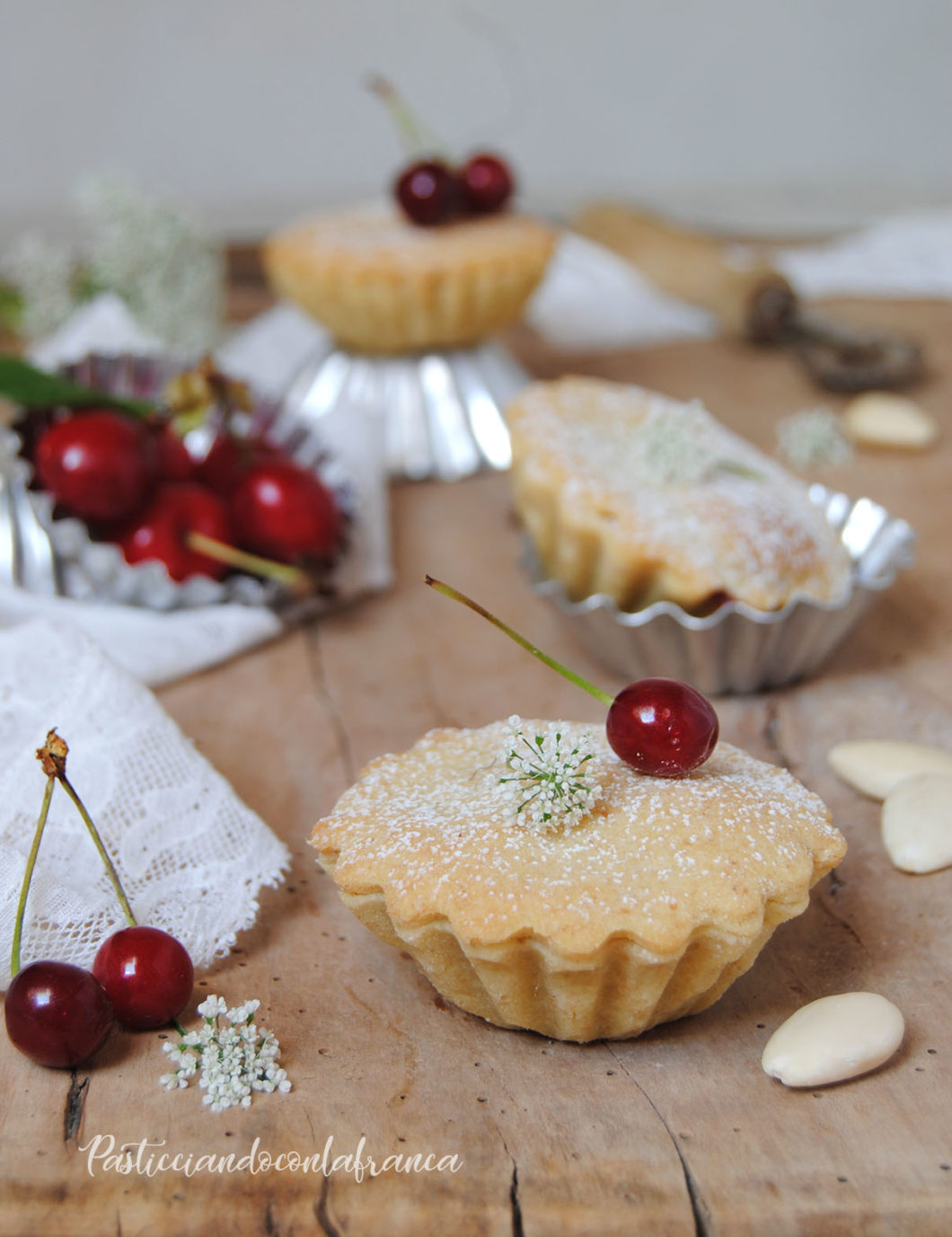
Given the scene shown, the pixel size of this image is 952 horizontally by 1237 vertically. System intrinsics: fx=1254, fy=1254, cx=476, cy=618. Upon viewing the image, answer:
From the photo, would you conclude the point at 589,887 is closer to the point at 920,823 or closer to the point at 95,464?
the point at 920,823

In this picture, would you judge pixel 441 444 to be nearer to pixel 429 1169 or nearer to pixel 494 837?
pixel 494 837

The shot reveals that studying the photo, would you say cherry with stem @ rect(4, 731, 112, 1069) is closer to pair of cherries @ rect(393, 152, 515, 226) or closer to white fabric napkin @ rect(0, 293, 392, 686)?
white fabric napkin @ rect(0, 293, 392, 686)

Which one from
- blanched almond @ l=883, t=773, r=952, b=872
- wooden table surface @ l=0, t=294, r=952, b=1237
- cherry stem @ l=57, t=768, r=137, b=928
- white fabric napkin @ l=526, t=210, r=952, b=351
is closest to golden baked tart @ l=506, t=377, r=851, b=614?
wooden table surface @ l=0, t=294, r=952, b=1237

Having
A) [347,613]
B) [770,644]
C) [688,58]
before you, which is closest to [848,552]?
[770,644]

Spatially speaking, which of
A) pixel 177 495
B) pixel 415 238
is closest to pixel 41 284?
pixel 415 238

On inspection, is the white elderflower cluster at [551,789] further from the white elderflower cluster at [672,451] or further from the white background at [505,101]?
the white background at [505,101]

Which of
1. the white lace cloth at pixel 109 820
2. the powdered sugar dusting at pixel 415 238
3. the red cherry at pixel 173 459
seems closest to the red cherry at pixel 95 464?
the red cherry at pixel 173 459
